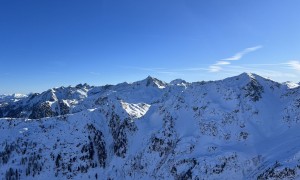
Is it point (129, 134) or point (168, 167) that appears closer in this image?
point (168, 167)

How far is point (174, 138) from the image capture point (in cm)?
11600

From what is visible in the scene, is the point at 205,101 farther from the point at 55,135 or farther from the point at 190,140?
the point at 55,135

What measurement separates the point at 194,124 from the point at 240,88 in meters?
25.9

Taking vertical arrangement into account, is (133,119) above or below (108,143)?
above

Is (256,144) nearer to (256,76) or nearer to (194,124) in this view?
(194,124)

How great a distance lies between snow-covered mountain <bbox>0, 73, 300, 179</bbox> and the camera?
10031 centimetres

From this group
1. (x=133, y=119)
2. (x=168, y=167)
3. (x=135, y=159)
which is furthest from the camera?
(x=133, y=119)

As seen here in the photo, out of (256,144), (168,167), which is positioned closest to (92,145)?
(168,167)

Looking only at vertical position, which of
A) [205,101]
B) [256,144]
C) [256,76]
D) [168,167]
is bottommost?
[168,167]

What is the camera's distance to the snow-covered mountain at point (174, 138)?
100 metres

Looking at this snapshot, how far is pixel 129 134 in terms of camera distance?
12700cm

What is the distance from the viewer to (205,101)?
126 m

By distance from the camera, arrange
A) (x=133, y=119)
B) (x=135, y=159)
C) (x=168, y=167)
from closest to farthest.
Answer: (x=168, y=167) → (x=135, y=159) → (x=133, y=119)

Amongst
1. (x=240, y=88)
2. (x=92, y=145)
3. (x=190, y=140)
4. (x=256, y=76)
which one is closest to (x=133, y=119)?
(x=92, y=145)
